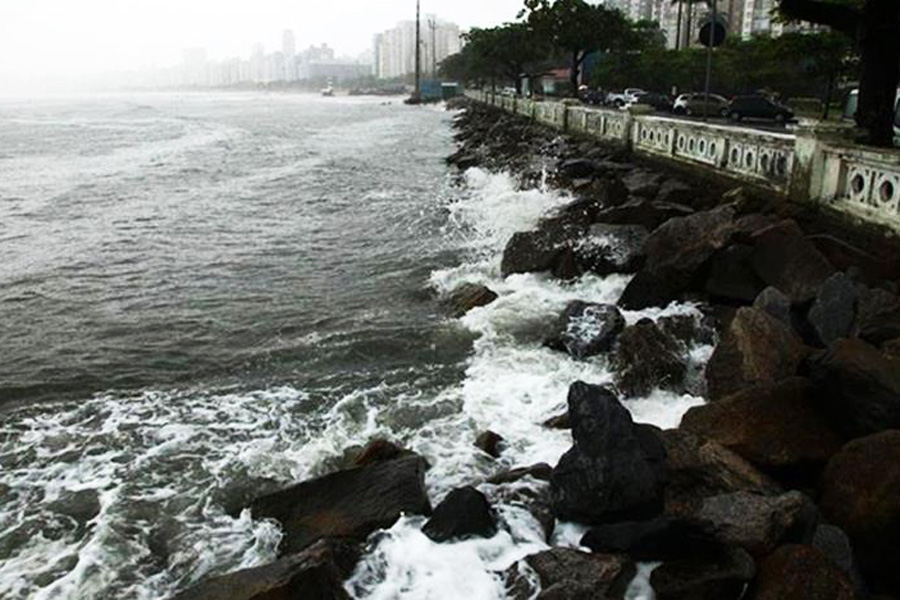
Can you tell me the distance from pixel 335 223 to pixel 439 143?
28.1m

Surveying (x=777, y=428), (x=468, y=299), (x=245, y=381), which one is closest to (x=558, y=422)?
(x=777, y=428)

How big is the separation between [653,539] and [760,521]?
2.11 feet

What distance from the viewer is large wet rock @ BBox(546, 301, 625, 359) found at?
887cm

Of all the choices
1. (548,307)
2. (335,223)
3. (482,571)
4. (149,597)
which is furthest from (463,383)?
(335,223)

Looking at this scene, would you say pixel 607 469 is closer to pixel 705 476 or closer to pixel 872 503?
pixel 705 476

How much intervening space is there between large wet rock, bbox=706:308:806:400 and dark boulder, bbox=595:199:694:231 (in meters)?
5.70

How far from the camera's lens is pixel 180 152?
4019 centimetres

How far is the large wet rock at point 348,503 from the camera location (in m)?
5.50

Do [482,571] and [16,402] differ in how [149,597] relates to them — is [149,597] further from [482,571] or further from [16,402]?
[16,402]

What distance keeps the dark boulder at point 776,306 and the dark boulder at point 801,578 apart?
12.0 ft

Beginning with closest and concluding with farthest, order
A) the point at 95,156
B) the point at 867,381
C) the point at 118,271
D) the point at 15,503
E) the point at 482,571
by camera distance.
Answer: the point at 482,571, the point at 867,381, the point at 15,503, the point at 118,271, the point at 95,156

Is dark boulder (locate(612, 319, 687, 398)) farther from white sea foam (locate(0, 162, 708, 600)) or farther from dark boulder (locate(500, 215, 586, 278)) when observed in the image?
dark boulder (locate(500, 215, 586, 278))

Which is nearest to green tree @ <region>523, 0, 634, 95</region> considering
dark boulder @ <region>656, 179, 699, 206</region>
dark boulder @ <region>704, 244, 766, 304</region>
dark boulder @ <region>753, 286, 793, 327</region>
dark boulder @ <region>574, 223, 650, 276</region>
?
dark boulder @ <region>656, 179, 699, 206</region>

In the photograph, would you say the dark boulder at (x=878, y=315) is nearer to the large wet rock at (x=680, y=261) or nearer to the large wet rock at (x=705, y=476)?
the large wet rock at (x=680, y=261)
